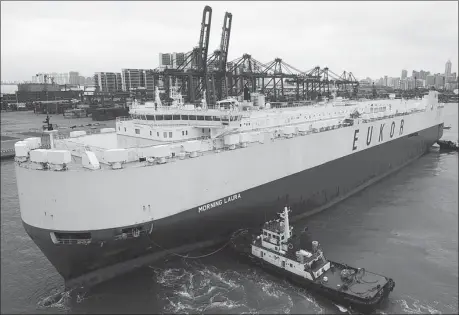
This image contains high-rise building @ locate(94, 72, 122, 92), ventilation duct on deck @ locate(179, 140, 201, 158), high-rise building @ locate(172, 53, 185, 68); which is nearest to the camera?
ventilation duct on deck @ locate(179, 140, 201, 158)

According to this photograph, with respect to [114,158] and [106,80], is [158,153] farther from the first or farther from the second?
[106,80]

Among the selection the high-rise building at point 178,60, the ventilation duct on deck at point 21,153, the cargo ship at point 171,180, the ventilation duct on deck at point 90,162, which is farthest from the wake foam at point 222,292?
the high-rise building at point 178,60

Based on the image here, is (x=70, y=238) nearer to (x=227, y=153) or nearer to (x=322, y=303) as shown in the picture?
(x=227, y=153)

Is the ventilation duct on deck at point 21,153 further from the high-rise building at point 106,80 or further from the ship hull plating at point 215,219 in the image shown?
the high-rise building at point 106,80

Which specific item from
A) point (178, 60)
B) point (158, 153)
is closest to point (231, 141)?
point (158, 153)

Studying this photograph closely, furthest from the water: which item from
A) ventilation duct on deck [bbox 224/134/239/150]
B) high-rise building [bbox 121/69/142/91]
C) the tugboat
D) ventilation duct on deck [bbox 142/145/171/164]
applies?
high-rise building [bbox 121/69/142/91]

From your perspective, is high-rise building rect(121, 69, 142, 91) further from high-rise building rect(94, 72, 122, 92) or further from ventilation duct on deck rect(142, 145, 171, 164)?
ventilation duct on deck rect(142, 145, 171, 164)
